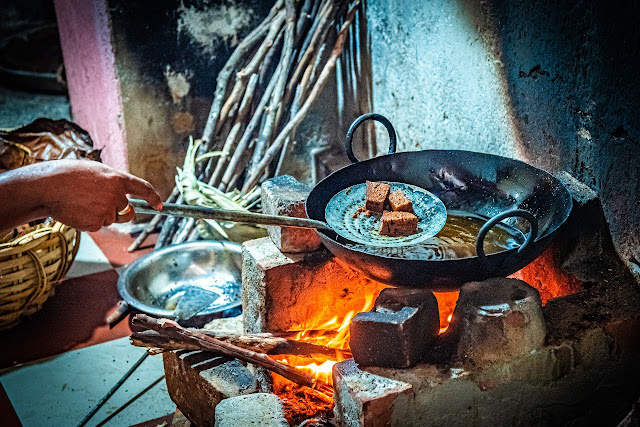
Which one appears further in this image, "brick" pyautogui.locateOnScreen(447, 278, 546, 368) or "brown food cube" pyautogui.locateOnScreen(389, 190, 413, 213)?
"brown food cube" pyautogui.locateOnScreen(389, 190, 413, 213)

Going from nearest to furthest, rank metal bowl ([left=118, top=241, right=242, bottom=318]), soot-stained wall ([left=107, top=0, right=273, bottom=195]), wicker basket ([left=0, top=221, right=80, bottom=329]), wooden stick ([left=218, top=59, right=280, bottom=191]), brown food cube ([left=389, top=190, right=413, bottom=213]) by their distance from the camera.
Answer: brown food cube ([left=389, top=190, right=413, bottom=213]), wicker basket ([left=0, top=221, right=80, bottom=329]), metal bowl ([left=118, top=241, right=242, bottom=318]), soot-stained wall ([left=107, top=0, right=273, bottom=195]), wooden stick ([left=218, top=59, right=280, bottom=191])

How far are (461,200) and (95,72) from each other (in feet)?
11.1

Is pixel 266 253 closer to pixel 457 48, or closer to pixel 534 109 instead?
pixel 534 109

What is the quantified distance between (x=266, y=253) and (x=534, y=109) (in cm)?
142

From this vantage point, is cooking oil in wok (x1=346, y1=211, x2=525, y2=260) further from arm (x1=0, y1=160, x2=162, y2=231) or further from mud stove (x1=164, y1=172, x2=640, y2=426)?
arm (x1=0, y1=160, x2=162, y2=231)

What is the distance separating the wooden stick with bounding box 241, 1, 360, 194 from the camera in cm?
446

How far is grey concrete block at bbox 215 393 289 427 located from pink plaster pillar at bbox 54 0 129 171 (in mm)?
2931

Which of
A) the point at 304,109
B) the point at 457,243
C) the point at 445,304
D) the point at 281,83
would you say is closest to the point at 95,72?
the point at 281,83

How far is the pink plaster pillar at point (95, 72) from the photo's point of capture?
14.8 ft

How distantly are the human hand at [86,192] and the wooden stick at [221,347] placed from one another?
627mm

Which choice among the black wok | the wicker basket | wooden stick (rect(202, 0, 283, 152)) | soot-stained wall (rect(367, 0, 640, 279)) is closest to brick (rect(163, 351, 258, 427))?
the black wok

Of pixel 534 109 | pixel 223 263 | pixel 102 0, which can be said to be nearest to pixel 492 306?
pixel 534 109

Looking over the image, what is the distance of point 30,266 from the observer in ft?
11.4

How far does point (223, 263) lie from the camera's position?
4.11m
